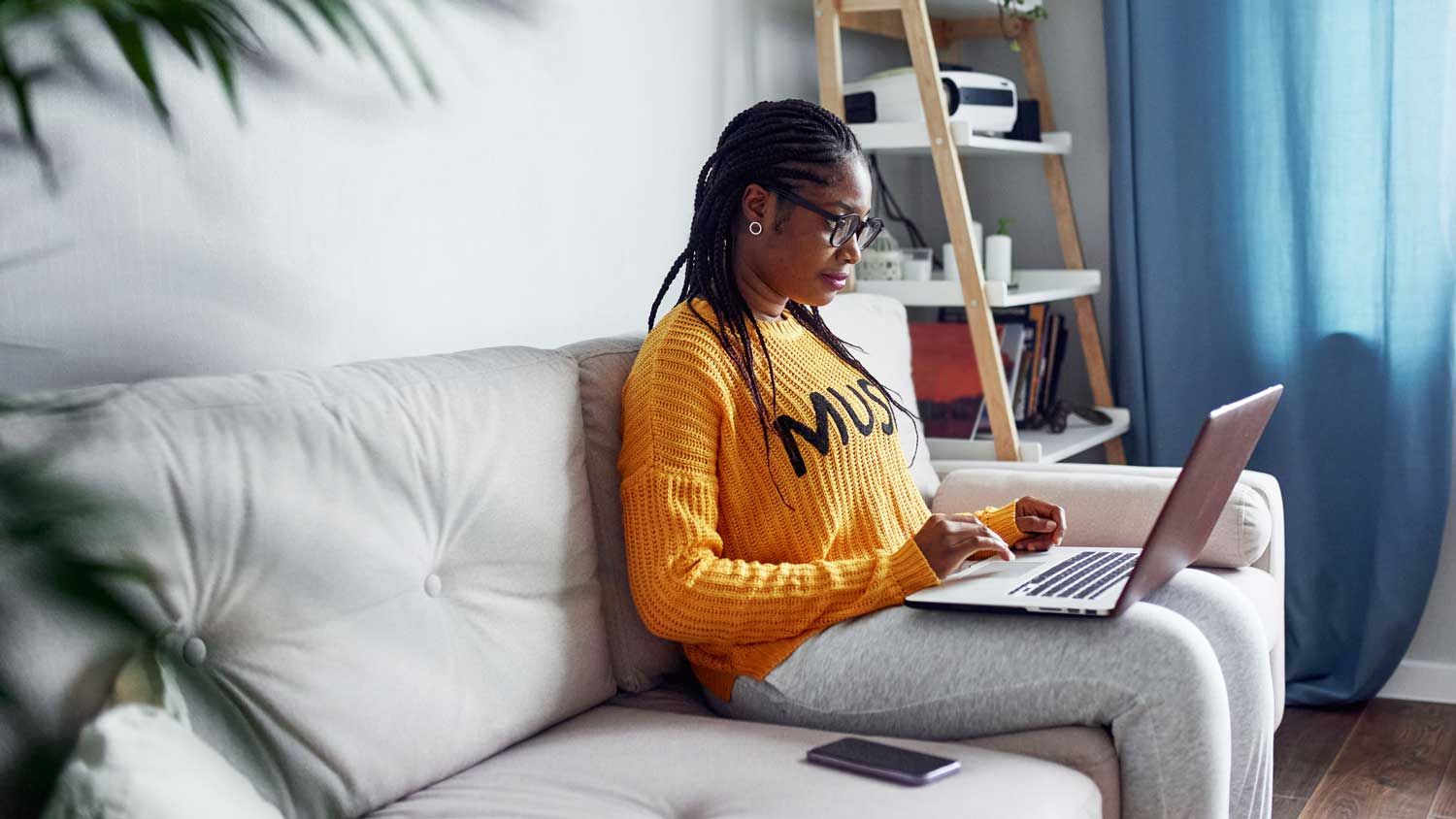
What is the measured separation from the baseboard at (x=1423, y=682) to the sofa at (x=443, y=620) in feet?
5.72

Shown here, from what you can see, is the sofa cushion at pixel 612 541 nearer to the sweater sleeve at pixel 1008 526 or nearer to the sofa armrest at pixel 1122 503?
the sweater sleeve at pixel 1008 526

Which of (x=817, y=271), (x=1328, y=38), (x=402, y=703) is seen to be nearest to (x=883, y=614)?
(x=817, y=271)

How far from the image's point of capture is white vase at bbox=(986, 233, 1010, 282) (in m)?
2.74

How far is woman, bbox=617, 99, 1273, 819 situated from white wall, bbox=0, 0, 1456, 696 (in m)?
0.30

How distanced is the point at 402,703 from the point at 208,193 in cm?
57

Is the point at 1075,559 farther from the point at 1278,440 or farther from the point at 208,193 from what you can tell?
the point at 1278,440

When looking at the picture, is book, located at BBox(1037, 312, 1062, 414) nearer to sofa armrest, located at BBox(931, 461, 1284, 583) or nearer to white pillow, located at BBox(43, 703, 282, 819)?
sofa armrest, located at BBox(931, 461, 1284, 583)

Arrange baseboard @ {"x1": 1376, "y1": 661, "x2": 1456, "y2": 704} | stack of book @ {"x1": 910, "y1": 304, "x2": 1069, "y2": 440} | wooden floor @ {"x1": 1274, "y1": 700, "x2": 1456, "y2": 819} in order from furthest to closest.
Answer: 1. baseboard @ {"x1": 1376, "y1": 661, "x2": 1456, "y2": 704}
2. stack of book @ {"x1": 910, "y1": 304, "x2": 1069, "y2": 440}
3. wooden floor @ {"x1": 1274, "y1": 700, "x2": 1456, "y2": 819}

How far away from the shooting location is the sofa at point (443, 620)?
3.72 feet

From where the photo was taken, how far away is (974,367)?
106 inches

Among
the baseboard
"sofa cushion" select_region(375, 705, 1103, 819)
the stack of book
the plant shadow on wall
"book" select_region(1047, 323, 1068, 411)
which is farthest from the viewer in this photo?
"book" select_region(1047, 323, 1068, 411)

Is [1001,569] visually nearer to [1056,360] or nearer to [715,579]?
[715,579]

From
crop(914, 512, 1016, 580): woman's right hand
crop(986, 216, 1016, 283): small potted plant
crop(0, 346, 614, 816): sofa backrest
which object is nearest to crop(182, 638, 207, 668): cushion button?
crop(0, 346, 614, 816): sofa backrest

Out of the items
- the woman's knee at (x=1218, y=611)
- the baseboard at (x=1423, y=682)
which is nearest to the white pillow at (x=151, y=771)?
the woman's knee at (x=1218, y=611)
